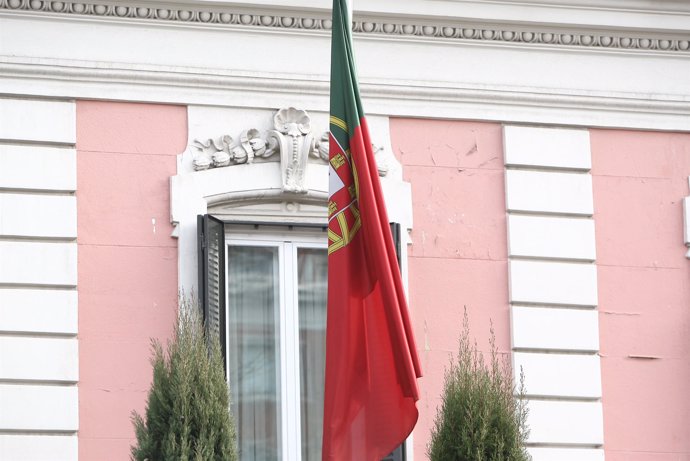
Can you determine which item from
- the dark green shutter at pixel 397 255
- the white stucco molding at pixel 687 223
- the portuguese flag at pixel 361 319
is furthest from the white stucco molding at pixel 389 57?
the portuguese flag at pixel 361 319

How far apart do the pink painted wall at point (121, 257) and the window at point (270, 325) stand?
0.35 m

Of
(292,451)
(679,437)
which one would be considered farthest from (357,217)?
(679,437)

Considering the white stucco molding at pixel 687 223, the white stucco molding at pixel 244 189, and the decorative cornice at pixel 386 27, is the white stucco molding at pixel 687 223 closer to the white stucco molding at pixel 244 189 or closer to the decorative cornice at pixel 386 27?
the decorative cornice at pixel 386 27

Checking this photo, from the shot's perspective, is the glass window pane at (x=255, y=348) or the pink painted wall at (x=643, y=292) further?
the pink painted wall at (x=643, y=292)

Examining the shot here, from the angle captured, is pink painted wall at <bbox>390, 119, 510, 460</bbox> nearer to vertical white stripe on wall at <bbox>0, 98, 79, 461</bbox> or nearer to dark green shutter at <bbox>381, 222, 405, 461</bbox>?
dark green shutter at <bbox>381, 222, 405, 461</bbox>

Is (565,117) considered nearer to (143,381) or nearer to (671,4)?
(671,4)

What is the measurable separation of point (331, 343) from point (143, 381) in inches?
64.1

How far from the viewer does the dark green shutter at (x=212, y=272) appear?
15508 mm

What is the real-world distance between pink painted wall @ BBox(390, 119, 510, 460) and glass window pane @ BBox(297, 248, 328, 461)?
677mm

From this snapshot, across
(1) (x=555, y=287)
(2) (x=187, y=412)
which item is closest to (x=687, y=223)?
(1) (x=555, y=287)

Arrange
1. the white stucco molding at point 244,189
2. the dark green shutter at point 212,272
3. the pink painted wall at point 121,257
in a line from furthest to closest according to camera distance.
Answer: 1. the white stucco molding at point 244,189
2. the dark green shutter at point 212,272
3. the pink painted wall at point 121,257

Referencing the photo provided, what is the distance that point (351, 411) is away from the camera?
1447cm

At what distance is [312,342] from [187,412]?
2158mm

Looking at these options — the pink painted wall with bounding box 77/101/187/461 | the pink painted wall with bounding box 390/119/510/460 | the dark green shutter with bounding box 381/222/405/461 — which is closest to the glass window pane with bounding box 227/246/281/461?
the pink painted wall with bounding box 77/101/187/461
